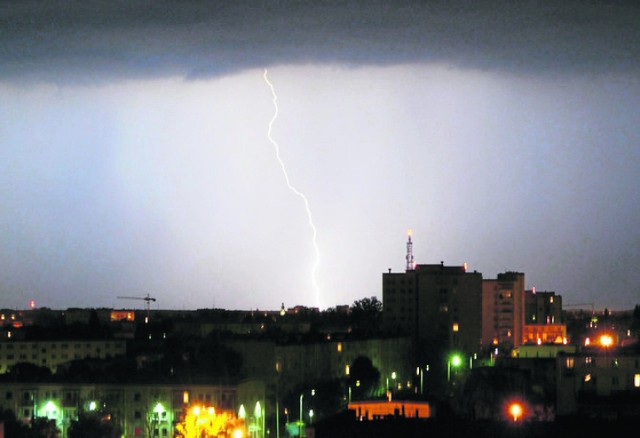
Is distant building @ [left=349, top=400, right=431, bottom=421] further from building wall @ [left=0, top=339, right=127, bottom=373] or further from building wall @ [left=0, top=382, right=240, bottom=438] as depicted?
building wall @ [left=0, top=339, right=127, bottom=373]

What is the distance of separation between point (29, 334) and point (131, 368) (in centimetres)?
2890

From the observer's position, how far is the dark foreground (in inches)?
1259

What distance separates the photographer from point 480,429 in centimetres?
3303

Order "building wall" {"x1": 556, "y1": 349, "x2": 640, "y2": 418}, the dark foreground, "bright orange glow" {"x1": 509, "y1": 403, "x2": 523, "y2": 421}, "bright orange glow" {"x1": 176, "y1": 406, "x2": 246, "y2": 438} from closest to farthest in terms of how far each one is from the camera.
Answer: the dark foreground
"bright orange glow" {"x1": 509, "y1": 403, "x2": 523, "y2": 421}
"bright orange glow" {"x1": 176, "y1": 406, "x2": 246, "y2": 438}
"building wall" {"x1": 556, "y1": 349, "x2": 640, "y2": 418}

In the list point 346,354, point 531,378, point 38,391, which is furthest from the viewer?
point 346,354

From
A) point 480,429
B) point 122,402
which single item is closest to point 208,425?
point 480,429

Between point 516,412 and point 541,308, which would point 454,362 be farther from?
point 516,412

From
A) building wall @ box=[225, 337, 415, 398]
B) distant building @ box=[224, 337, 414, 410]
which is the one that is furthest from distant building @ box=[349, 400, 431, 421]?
building wall @ box=[225, 337, 415, 398]

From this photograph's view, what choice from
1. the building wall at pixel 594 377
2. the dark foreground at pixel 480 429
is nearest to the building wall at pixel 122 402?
the building wall at pixel 594 377

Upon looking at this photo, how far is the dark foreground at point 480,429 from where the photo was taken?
105 ft

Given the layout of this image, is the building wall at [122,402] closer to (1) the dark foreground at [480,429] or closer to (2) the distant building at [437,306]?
(1) the dark foreground at [480,429]

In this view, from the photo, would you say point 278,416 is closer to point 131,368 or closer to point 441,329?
point 131,368

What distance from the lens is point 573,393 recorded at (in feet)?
157

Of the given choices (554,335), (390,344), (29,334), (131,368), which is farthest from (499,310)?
(131,368)
